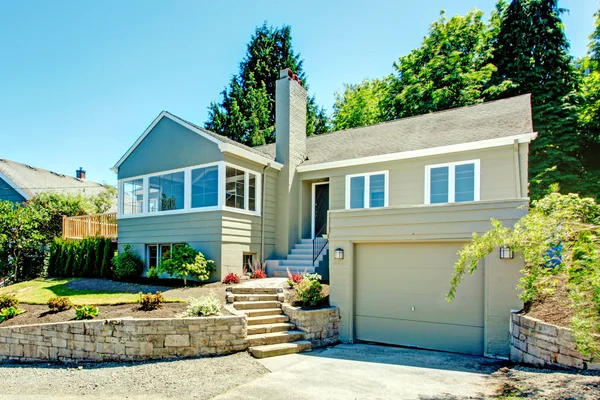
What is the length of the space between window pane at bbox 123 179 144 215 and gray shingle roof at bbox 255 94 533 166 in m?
5.00

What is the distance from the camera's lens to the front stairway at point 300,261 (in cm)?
1128

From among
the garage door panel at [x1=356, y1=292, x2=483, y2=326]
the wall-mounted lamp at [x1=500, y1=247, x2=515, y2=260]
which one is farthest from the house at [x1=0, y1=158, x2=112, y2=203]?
the wall-mounted lamp at [x1=500, y1=247, x2=515, y2=260]

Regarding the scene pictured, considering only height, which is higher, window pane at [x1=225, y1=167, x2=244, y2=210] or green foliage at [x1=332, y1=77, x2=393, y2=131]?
green foliage at [x1=332, y1=77, x2=393, y2=131]

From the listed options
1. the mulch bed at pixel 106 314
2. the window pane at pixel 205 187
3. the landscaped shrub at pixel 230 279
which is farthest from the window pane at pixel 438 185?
the mulch bed at pixel 106 314

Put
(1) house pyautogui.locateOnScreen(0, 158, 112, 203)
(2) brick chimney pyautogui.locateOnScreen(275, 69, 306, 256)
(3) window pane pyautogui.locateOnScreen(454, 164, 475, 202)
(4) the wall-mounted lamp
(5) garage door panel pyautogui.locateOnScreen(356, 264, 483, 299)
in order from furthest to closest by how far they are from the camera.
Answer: (1) house pyautogui.locateOnScreen(0, 158, 112, 203), (2) brick chimney pyautogui.locateOnScreen(275, 69, 306, 256), (3) window pane pyautogui.locateOnScreen(454, 164, 475, 202), (5) garage door panel pyautogui.locateOnScreen(356, 264, 483, 299), (4) the wall-mounted lamp

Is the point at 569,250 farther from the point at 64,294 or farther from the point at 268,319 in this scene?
the point at 64,294

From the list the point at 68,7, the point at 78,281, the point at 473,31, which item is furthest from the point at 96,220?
the point at 473,31

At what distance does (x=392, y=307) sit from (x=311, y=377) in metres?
3.22

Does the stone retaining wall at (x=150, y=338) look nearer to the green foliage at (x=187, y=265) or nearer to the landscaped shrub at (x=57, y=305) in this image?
the landscaped shrub at (x=57, y=305)

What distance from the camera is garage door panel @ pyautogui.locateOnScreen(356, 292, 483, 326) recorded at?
24.6 feet

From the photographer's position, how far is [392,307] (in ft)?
27.2

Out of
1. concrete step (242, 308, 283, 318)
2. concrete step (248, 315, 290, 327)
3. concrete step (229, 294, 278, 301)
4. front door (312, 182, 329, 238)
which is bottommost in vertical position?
concrete step (248, 315, 290, 327)

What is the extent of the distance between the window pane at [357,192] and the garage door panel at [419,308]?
3.83m

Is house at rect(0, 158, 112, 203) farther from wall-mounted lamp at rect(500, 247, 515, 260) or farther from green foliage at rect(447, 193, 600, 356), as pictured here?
green foliage at rect(447, 193, 600, 356)
